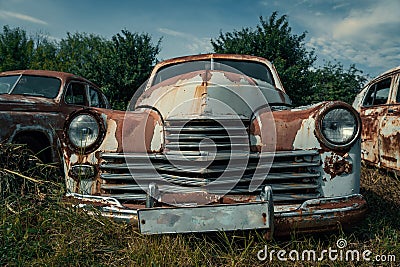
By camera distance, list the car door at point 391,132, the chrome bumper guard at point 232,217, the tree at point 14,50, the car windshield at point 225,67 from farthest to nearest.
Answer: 1. the tree at point 14,50
2. the car door at point 391,132
3. the car windshield at point 225,67
4. the chrome bumper guard at point 232,217

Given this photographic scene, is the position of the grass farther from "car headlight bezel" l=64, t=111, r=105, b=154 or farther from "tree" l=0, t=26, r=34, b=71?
"tree" l=0, t=26, r=34, b=71

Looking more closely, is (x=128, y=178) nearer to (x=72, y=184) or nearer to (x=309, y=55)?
(x=72, y=184)

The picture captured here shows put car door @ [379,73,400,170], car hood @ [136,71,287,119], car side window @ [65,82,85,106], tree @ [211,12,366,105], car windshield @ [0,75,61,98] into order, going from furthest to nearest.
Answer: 1. tree @ [211,12,366,105]
2. car side window @ [65,82,85,106]
3. car windshield @ [0,75,61,98]
4. car door @ [379,73,400,170]
5. car hood @ [136,71,287,119]

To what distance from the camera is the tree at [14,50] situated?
1615cm

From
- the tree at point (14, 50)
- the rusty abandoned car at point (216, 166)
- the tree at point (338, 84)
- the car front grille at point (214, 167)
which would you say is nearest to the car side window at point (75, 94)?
the rusty abandoned car at point (216, 166)

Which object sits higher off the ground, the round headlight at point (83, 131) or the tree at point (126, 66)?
the tree at point (126, 66)

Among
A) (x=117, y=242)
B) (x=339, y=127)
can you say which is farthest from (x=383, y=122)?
(x=117, y=242)

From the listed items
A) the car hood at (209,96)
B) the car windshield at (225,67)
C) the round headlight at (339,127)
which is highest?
the car windshield at (225,67)

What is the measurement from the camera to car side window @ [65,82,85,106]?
4.88 meters

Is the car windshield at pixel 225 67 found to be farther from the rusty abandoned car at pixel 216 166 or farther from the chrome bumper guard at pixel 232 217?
the chrome bumper guard at pixel 232 217

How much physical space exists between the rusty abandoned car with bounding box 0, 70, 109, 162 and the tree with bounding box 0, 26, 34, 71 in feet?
42.2

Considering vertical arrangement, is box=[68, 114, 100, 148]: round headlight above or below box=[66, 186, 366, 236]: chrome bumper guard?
above

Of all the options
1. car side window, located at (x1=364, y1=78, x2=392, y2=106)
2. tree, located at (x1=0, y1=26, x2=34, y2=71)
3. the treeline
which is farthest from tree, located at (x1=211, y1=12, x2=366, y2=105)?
tree, located at (x1=0, y1=26, x2=34, y2=71)

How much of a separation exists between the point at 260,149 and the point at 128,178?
881 millimetres
